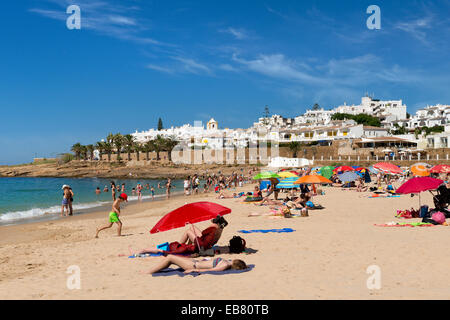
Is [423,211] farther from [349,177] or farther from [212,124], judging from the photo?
[212,124]

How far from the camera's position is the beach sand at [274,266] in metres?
5.10

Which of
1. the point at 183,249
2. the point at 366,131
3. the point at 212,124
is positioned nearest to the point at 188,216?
the point at 183,249

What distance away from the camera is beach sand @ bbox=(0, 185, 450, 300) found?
510 centimetres

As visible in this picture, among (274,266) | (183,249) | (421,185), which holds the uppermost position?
(421,185)

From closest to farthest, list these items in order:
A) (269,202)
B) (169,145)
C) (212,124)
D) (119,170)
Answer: (269,202), (119,170), (169,145), (212,124)

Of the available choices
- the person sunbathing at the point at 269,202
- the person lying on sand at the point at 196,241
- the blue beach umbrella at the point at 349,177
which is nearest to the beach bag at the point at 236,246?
the person lying on sand at the point at 196,241

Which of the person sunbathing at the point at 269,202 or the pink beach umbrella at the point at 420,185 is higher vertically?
the pink beach umbrella at the point at 420,185

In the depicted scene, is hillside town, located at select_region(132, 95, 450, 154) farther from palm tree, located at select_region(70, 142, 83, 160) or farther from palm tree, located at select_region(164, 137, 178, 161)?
palm tree, located at select_region(70, 142, 83, 160)

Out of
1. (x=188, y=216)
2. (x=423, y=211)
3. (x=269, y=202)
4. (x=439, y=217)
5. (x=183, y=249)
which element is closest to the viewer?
(x=188, y=216)

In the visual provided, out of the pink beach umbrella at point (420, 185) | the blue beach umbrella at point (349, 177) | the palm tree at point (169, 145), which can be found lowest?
the blue beach umbrella at point (349, 177)

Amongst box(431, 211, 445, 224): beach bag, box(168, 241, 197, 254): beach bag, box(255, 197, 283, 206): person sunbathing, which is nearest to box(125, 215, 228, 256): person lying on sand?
box(168, 241, 197, 254): beach bag

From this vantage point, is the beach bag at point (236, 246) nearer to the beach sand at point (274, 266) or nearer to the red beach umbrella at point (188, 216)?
the beach sand at point (274, 266)

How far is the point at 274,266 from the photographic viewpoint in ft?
21.2
